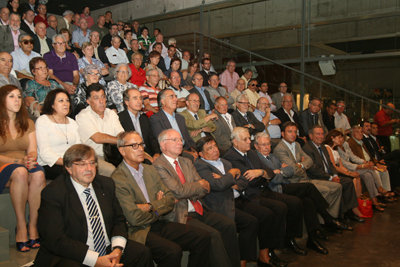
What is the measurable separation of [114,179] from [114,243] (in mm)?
525

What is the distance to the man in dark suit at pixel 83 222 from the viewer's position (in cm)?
201

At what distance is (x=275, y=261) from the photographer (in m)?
3.31

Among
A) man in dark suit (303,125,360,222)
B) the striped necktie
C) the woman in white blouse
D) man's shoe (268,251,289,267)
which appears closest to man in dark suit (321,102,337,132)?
man in dark suit (303,125,360,222)

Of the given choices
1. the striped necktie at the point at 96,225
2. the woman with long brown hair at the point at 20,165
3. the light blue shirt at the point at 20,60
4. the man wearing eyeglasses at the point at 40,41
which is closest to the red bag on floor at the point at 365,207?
the striped necktie at the point at 96,225

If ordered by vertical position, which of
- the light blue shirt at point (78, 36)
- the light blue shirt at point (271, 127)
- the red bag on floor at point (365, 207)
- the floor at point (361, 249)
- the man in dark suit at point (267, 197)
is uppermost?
the light blue shirt at point (78, 36)

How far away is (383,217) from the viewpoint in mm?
4945

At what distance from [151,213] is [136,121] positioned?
1.68 meters

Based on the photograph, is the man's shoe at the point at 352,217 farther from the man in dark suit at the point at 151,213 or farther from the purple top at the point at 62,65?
the purple top at the point at 62,65

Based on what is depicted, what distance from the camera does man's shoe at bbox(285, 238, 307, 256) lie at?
11.8ft

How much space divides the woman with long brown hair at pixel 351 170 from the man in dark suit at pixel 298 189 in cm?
119

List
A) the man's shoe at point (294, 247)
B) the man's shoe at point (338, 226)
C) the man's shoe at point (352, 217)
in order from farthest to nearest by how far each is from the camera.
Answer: the man's shoe at point (352, 217), the man's shoe at point (338, 226), the man's shoe at point (294, 247)

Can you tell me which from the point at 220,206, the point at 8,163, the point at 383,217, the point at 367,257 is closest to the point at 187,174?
the point at 220,206

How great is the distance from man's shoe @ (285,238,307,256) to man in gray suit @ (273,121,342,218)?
2.95 ft

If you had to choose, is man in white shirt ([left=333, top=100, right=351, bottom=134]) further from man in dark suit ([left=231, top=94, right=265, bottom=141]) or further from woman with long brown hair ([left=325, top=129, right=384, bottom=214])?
man in dark suit ([left=231, top=94, right=265, bottom=141])
